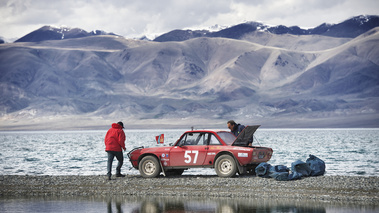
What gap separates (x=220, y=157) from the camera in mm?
21266

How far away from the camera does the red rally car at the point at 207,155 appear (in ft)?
69.1

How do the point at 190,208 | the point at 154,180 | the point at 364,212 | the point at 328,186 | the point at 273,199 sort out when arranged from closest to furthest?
the point at 364,212
the point at 190,208
the point at 273,199
the point at 328,186
the point at 154,180

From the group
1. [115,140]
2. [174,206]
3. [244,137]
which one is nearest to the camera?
[174,206]

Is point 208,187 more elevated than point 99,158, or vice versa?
point 208,187

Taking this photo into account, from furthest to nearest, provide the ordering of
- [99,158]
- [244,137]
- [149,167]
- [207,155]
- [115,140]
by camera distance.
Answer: [99,158]
[149,167]
[115,140]
[244,137]
[207,155]

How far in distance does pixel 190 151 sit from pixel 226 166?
60.5 inches

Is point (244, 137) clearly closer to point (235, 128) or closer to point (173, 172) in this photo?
point (235, 128)

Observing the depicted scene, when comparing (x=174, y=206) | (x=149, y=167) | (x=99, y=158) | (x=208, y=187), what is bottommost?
(x=99, y=158)

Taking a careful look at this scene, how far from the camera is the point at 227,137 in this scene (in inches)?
869

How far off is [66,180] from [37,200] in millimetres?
4282

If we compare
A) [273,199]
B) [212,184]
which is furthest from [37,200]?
[273,199]

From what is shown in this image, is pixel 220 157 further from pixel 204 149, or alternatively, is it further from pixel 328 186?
pixel 328 186

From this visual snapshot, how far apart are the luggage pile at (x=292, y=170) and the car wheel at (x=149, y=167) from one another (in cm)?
392

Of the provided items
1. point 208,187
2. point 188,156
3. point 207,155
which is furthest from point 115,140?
point 208,187
